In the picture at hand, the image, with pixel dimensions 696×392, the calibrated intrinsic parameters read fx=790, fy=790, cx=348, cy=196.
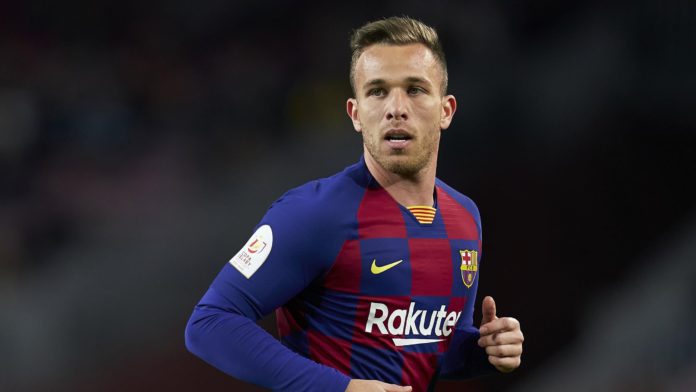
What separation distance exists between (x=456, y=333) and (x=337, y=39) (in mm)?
2827

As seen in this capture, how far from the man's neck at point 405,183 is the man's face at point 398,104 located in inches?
1.2

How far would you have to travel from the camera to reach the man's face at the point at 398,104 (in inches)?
82.5

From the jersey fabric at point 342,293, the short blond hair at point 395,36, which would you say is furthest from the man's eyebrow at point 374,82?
the jersey fabric at point 342,293

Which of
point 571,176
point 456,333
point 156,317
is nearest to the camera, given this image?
point 456,333

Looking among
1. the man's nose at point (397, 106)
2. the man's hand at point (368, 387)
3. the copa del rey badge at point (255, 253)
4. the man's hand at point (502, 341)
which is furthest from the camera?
the man's hand at point (502, 341)

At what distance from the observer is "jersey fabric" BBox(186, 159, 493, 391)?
185cm

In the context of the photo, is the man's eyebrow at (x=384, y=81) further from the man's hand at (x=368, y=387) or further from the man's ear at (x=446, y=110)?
the man's hand at (x=368, y=387)

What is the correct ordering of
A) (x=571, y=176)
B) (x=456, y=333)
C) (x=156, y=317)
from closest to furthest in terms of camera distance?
(x=456, y=333) < (x=156, y=317) < (x=571, y=176)

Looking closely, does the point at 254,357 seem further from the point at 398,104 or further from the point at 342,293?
the point at 398,104

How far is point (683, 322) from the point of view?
14.8 ft

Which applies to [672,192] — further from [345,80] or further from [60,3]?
[60,3]

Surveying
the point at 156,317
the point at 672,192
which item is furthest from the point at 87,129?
the point at 672,192

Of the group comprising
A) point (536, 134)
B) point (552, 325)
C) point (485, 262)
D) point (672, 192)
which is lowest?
point (552, 325)

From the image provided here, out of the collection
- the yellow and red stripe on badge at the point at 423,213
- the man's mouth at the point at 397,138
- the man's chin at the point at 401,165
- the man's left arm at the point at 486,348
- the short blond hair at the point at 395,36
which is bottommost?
the man's left arm at the point at 486,348
